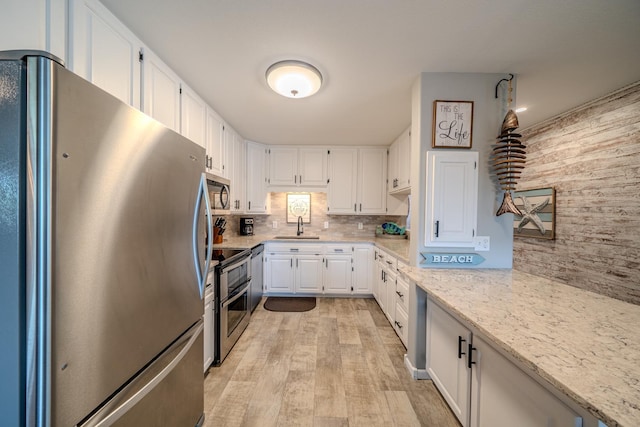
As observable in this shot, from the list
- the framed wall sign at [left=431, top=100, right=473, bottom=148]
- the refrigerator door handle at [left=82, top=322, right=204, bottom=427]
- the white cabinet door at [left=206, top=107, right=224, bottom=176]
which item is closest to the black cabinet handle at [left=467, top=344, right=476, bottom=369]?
the framed wall sign at [left=431, top=100, right=473, bottom=148]

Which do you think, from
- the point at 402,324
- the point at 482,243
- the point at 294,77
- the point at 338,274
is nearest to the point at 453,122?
the point at 482,243

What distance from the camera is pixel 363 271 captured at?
360 cm

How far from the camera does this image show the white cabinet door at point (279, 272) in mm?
3576

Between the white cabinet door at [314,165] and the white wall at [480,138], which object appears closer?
the white wall at [480,138]

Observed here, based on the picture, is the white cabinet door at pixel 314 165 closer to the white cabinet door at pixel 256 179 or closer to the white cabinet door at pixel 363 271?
the white cabinet door at pixel 256 179

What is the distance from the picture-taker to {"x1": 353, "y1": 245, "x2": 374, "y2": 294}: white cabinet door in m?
3.59

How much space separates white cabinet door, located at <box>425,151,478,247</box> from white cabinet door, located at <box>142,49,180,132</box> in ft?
6.67

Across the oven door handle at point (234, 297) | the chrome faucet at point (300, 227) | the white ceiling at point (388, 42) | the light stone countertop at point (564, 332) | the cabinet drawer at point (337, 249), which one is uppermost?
the white ceiling at point (388, 42)

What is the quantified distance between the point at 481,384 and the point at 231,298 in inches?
76.6

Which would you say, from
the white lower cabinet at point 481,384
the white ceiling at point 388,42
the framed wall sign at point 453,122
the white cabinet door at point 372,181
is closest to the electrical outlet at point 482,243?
the white lower cabinet at point 481,384

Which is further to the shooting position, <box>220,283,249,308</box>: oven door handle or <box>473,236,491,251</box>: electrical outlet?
Answer: <box>220,283,249,308</box>: oven door handle

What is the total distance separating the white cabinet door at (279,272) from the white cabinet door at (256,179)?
2.75 feet

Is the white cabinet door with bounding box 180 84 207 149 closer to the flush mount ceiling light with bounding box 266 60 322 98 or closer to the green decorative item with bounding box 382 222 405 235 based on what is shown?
the flush mount ceiling light with bounding box 266 60 322 98

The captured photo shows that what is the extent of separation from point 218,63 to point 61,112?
137 centimetres
